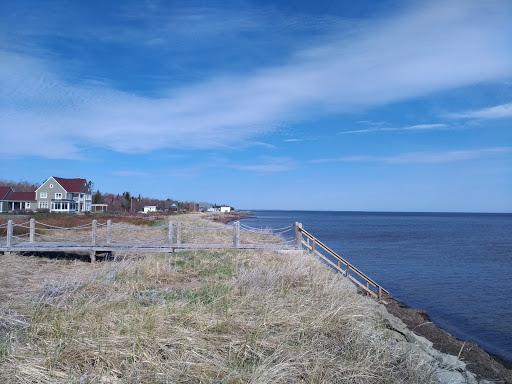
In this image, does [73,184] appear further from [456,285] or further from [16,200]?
[456,285]

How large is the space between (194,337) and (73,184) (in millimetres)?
66429

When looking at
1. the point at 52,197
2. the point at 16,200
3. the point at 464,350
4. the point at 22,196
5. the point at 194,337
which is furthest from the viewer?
the point at 22,196

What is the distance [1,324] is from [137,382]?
246cm

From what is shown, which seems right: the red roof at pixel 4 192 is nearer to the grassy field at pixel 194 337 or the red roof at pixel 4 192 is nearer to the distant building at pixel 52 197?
the distant building at pixel 52 197

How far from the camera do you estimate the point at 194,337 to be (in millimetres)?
5488

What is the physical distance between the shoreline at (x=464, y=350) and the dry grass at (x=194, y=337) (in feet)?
8.22

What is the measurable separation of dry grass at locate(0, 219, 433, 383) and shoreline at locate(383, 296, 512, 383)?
2506 mm

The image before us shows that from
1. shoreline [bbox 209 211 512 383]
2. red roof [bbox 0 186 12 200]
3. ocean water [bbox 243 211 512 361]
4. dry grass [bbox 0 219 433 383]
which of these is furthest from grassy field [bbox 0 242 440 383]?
red roof [bbox 0 186 12 200]

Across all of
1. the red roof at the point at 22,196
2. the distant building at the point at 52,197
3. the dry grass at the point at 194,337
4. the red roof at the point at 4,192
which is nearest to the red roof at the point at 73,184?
the distant building at the point at 52,197

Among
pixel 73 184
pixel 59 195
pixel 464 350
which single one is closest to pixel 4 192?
pixel 59 195

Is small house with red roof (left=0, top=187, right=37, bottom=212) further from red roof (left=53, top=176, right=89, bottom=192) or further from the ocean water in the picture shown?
the ocean water

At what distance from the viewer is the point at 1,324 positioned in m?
5.70

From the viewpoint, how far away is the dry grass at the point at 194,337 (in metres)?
4.67

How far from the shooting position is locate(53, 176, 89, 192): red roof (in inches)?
2564
